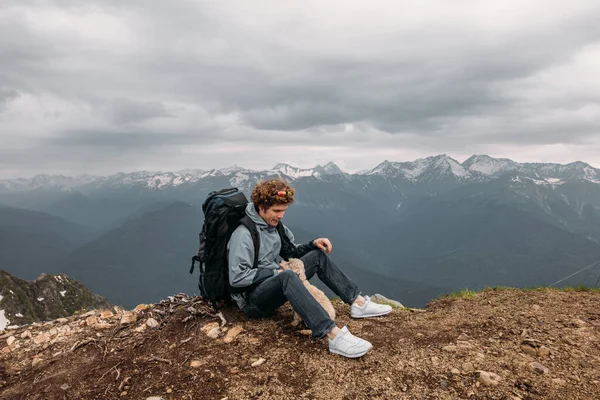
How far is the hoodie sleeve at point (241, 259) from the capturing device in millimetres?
5867

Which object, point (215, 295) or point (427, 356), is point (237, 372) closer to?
point (215, 295)

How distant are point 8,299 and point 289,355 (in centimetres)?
8446

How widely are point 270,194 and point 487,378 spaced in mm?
4418

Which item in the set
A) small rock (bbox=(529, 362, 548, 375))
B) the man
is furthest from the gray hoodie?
small rock (bbox=(529, 362, 548, 375))

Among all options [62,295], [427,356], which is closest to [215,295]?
[427,356]

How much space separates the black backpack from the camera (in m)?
6.05

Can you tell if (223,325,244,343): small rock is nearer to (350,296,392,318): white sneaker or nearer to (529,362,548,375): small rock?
(350,296,392,318): white sneaker

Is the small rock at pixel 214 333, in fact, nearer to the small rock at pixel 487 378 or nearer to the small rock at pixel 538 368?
the small rock at pixel 487 378

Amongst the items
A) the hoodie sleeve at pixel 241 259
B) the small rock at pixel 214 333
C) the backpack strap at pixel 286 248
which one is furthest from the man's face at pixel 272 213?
the small rock at pixel 214 333

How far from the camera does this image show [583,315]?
275 inches

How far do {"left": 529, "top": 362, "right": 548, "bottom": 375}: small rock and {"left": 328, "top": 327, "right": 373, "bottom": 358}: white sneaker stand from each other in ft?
7.89

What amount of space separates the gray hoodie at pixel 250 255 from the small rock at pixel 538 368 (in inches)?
172

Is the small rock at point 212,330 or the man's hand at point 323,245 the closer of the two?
the small rock at point 212,330

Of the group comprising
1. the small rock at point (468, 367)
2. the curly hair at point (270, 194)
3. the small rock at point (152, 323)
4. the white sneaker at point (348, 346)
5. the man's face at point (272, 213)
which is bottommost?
the small rock at point (152, 323)
